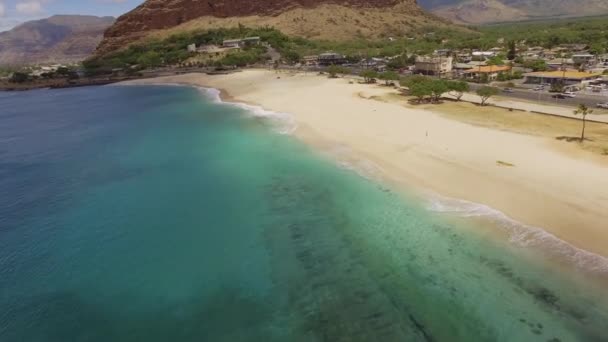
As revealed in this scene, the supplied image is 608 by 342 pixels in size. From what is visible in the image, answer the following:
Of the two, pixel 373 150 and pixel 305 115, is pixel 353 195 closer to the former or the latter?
pixel 373 150

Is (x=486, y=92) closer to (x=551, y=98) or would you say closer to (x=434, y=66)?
(x=551, y=98)

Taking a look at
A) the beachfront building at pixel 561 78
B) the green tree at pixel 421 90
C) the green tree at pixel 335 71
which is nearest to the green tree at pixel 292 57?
the green tree at pixel 335 71

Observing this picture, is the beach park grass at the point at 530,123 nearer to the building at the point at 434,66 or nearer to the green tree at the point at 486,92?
the green tree at the point at 486,92

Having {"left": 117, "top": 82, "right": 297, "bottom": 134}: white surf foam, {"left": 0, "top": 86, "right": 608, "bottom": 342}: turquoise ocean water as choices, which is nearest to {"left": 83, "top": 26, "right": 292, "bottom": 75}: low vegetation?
{"left": 117, "top": 82, "right": 297, "bottom": 134}: white surf foam

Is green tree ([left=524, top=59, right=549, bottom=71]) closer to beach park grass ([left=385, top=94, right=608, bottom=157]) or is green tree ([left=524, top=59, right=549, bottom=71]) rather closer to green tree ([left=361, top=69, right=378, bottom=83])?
green tree ([left=361, top=69, right=378, bottom=83])

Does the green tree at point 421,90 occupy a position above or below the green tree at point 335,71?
below

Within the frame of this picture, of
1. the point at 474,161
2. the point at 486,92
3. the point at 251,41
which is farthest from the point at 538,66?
the point at 251,41
